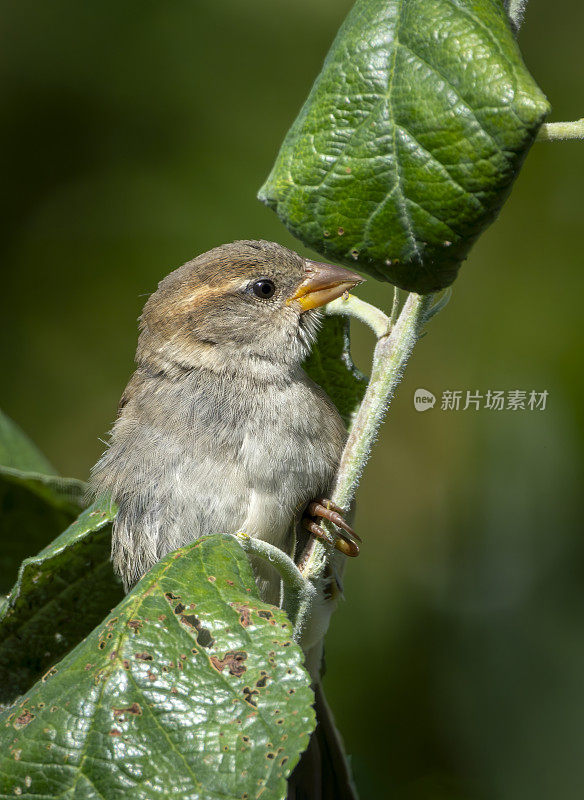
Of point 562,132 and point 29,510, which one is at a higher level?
point 562,132

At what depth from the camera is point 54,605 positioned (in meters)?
2.21

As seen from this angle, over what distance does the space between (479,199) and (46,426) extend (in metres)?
3.51

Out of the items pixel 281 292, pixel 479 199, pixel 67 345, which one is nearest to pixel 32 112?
pixel 67 345

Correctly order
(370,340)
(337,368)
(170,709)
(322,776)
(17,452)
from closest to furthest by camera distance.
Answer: (170,709) < (322,776) < (337,368) < (17,452) < (370,340)

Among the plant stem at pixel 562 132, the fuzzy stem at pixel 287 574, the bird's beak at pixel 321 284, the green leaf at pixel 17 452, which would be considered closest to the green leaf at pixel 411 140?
the plant stem at pixel 562 132

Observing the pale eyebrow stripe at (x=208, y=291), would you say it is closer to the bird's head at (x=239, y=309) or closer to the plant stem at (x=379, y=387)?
the bird's head at (x=239, y=309)

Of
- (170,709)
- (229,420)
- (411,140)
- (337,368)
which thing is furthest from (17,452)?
(411,140)

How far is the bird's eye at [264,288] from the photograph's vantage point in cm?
293

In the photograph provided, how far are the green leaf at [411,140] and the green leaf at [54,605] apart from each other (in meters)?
1.03

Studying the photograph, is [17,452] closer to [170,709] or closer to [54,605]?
[54,605]

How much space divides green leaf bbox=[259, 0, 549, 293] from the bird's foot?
31.3 inches

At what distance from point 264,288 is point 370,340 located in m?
1.56

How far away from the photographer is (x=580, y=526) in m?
3.63

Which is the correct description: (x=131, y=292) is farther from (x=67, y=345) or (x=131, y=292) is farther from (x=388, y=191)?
(x=388, y=191)
